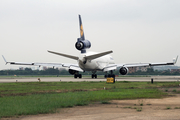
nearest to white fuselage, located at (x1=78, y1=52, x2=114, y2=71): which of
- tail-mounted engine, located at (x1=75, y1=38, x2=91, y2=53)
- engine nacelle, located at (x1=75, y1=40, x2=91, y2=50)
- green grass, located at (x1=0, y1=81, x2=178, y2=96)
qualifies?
tail-mounted engine, located at (x1=75, y1=38, x2=91, y2=53)

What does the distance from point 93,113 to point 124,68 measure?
44.8 metres

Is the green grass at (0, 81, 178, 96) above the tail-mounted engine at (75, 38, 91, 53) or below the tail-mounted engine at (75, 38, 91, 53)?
below

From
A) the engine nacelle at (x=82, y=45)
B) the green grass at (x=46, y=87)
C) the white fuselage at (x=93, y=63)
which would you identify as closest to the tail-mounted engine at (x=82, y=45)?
the engine nacelle at (x=82, y=45)

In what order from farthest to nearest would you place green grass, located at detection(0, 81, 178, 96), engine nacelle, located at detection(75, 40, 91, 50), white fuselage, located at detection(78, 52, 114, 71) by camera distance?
engine nacelle, located at detection(75, 40, 91, 50) < white fuselage, located at detection(78, 52, 114, 71) < green grass, located at detection(0, 81, 178, 96)

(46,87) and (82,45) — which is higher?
(82,45)

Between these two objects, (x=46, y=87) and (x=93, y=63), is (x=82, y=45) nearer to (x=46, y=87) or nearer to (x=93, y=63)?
(x=93, y=63)

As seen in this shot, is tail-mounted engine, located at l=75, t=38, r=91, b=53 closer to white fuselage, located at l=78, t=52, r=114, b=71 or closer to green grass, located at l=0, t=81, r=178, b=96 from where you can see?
white fuselage, located at l=78, t=52, r=114, b=71

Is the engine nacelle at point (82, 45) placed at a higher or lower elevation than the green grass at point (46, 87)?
higher

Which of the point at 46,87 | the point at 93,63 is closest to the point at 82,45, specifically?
the point at 93,63

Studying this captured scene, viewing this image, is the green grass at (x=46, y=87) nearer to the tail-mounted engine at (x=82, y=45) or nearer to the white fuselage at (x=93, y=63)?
the white fuselage at (x=93, y=63)

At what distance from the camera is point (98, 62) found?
60.9 meters

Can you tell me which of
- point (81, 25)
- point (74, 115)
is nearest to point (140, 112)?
point (74, 115)

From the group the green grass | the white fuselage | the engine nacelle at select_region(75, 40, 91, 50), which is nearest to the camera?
the green grass

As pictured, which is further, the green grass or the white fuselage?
the white fuselage
